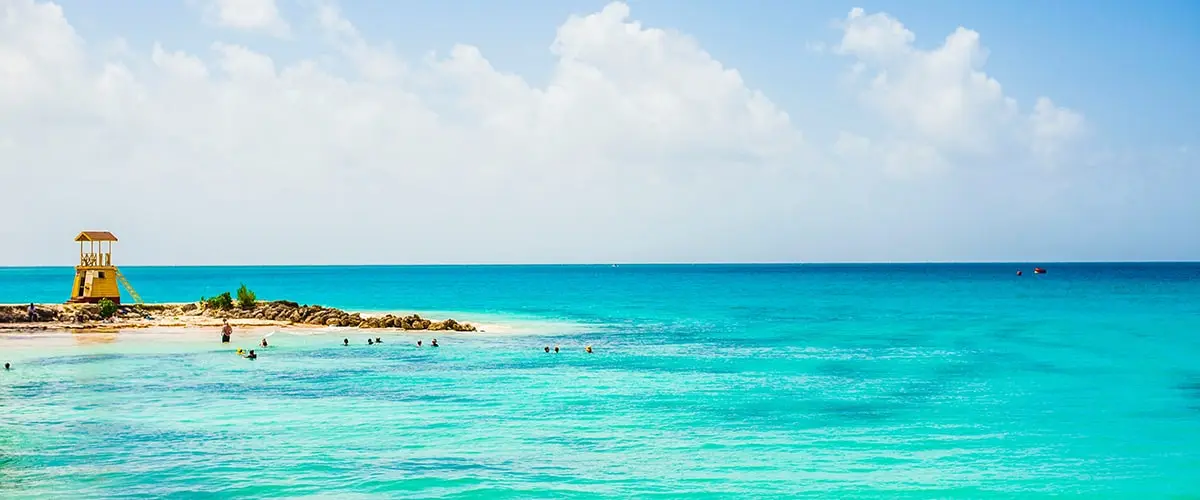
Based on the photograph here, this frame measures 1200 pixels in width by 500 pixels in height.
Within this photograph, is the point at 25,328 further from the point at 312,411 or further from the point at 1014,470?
the point at 1014,470

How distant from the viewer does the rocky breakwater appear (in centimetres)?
5875

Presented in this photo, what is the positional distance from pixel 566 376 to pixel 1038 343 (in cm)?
2779

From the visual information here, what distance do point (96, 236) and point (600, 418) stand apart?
165 feet

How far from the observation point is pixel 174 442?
23.6 meters

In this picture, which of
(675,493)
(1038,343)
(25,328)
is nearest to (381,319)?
(25,328)

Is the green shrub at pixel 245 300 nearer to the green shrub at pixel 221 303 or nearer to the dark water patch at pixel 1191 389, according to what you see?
the green shrub at pixel 221 303

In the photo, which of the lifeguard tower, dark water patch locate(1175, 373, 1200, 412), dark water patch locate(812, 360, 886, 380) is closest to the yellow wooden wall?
the lifeguard tower

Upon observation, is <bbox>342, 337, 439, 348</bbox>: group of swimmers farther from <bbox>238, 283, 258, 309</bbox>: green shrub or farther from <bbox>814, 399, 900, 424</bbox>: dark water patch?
<bbox>814, 399, 900, 424</bbox>: dark water patch

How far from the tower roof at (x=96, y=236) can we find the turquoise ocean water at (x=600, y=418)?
15.3 metres

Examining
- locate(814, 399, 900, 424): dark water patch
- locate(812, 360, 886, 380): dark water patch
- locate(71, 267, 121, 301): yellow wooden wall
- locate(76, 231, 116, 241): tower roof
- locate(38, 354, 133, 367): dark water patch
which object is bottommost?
locate(38, 354, 133, 367): dark water patch

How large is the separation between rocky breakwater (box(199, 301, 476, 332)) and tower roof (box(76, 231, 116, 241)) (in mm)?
7549

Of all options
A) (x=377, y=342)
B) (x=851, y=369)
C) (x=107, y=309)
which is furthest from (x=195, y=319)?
(x=851, y=369)

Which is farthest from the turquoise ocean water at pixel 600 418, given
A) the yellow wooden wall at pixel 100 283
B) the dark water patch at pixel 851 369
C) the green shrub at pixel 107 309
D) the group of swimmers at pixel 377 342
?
the yellow wooden wall at pixel 100 283

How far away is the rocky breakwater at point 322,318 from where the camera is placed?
5875 centimetres
